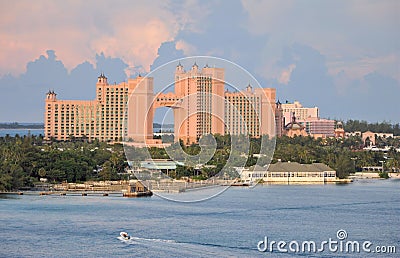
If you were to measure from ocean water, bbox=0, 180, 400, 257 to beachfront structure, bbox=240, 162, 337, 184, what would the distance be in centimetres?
318

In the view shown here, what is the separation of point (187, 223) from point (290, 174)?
8.95m

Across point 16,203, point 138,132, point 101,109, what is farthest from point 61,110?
point 16,203

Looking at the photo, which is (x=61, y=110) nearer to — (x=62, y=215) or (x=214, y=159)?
(x=214, y=159)

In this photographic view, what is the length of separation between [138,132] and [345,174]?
19.5 feet

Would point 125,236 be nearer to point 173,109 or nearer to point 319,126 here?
point 173,109

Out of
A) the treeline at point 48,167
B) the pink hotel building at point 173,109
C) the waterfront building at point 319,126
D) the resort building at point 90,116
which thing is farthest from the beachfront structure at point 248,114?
the waterfront building at point 319,126

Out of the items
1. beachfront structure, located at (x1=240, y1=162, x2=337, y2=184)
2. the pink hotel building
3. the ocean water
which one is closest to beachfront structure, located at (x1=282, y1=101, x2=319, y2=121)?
the pink hotel building

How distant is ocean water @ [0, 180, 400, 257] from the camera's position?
9422 mm

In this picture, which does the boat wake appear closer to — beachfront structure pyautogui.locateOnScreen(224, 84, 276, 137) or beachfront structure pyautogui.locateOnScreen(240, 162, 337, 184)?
beachfront structure pyautogui.locateOnScreen(240, 162, 337, 184)

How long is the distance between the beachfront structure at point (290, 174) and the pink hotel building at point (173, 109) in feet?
10.3

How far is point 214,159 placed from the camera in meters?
20.2

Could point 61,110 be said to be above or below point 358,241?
above

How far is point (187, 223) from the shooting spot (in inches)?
447

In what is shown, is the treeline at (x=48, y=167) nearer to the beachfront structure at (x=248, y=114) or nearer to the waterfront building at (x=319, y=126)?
the beachfront structure at (x=248, y=114)
